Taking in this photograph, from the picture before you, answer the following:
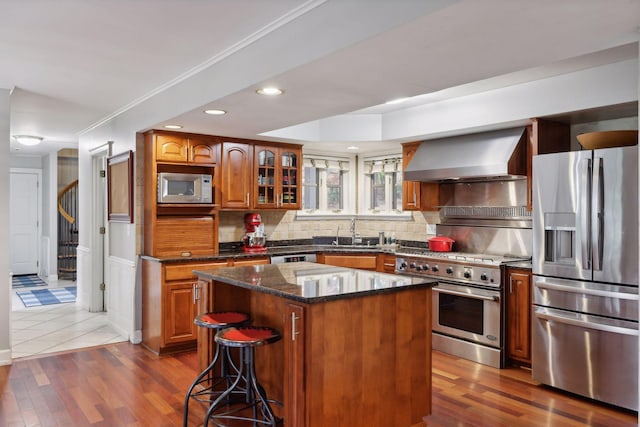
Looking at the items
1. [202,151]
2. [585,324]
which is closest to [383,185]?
[202,151]

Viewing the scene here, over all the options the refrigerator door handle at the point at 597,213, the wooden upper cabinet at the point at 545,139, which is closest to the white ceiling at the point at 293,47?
the wooden upper cabinet at the point at 545,139

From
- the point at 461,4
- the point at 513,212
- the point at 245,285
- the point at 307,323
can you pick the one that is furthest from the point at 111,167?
the point at 461,4

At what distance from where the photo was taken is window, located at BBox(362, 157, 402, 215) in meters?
6.29

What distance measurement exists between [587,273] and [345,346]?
1.96 meters

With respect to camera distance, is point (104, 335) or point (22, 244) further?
point (22, 244)

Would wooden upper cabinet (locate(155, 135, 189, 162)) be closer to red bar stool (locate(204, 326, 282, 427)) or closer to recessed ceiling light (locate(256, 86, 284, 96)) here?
recessed ceiling light (locate(256, 86, 284, 96))

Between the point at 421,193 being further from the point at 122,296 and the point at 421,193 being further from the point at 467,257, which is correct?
the point at 122,296

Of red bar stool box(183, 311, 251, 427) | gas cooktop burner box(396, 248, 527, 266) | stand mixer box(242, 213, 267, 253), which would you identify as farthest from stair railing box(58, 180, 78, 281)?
gas cooktop burner box(396, 248, 527, 266)

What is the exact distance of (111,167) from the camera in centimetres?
570

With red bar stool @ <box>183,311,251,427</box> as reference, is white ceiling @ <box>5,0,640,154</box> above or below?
above

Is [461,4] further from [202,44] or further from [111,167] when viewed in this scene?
[111,167]

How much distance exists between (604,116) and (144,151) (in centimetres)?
423

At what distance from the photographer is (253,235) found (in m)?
5.61

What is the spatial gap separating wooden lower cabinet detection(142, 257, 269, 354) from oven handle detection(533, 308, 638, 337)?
2.95m
